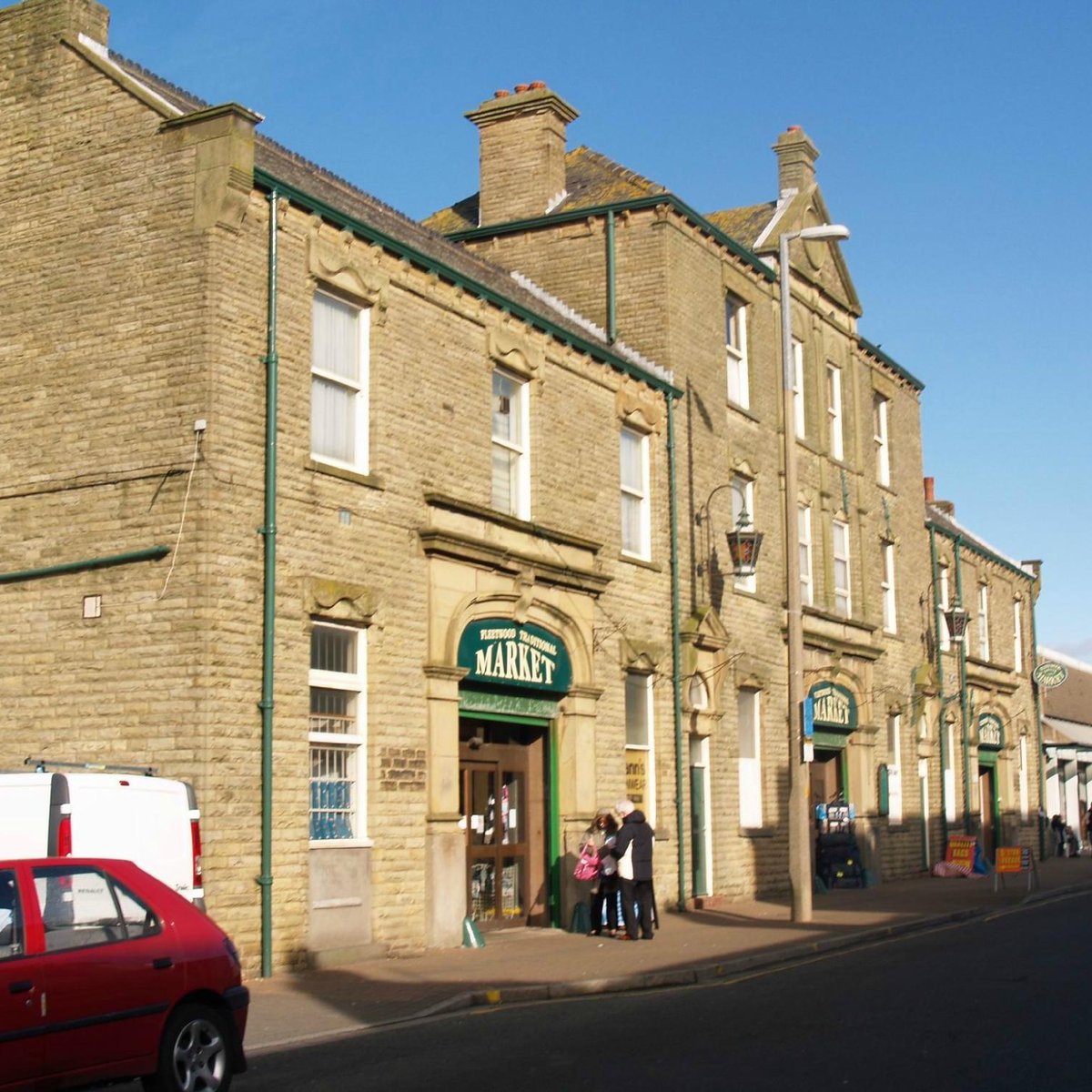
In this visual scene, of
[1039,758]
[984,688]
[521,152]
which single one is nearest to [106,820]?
[521,152]

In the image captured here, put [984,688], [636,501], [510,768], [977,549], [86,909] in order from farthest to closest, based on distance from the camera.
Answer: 1. [977,549]
2. [984,688]
3. [636,501]
4. [510,768]
5. [86,909]

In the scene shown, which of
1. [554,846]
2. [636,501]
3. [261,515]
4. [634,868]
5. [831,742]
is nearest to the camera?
[261,515]

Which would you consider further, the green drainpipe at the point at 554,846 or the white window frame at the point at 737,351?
the white window frame at the point at 737,351

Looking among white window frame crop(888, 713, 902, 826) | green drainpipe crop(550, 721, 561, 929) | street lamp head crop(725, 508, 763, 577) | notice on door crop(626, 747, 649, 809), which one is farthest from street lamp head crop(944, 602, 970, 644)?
green drainpipe crop(550, 721, 561, 929)

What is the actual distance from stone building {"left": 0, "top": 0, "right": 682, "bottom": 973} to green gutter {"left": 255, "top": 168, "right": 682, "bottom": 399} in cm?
4

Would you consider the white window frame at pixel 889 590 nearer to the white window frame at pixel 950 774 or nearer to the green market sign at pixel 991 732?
the white window frame at pixel 950 774

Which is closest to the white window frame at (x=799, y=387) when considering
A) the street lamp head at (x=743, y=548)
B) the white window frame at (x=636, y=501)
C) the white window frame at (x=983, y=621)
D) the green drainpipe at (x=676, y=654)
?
the street lamp head at (x=743, y=548)

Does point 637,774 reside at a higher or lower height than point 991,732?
lower

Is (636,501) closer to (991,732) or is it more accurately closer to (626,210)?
(626,210)

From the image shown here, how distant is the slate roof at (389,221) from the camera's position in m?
18.6

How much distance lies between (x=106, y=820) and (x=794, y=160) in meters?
23.9

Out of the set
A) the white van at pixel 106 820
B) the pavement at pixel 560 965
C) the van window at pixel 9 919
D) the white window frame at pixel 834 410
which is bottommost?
the pavement at pixel 560 965

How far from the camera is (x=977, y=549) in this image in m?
42.3

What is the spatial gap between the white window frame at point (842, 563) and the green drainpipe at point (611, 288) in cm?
780
